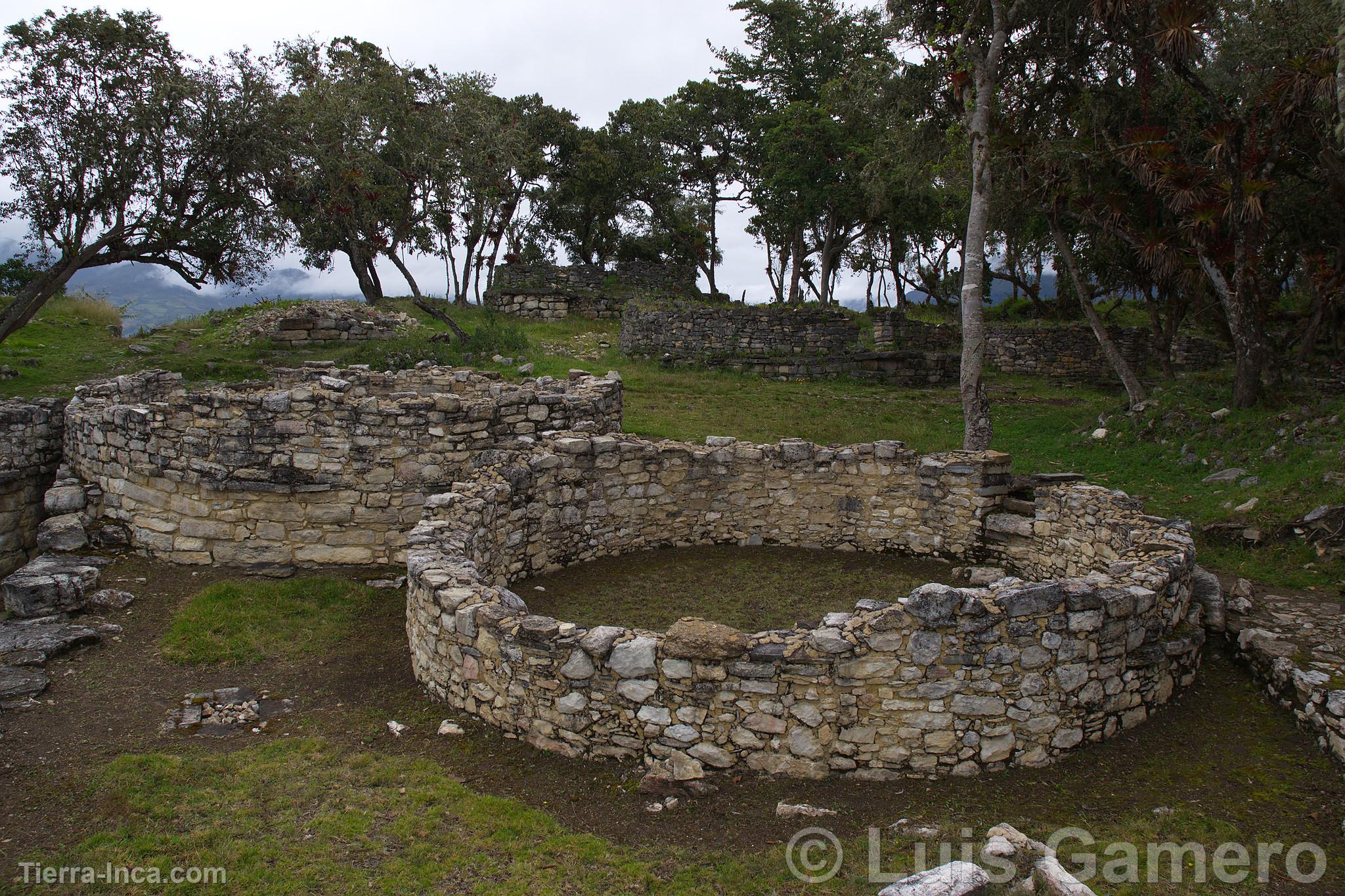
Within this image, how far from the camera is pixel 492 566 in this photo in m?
9.92

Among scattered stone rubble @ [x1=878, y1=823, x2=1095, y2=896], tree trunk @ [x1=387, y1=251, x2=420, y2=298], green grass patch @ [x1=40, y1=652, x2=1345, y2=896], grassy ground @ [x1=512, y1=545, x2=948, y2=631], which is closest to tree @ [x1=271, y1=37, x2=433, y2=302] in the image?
tree trunk @ [x1=387, y1=251, x2=420, y2=298]

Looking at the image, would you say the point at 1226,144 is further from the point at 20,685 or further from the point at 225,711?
the point at 20,685

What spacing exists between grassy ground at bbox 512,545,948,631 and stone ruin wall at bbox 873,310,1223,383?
1824 centimetres

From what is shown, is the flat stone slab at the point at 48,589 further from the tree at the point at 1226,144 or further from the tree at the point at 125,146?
the tree at the point at 1226,144

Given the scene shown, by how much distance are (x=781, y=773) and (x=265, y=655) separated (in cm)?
588

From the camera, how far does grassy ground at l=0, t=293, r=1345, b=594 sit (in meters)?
12.3

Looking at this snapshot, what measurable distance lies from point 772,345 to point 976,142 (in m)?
11.7

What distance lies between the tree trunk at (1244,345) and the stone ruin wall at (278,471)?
15537 millimetres

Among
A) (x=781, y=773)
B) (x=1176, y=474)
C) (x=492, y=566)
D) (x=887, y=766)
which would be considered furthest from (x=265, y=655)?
(x=1176, y=474)

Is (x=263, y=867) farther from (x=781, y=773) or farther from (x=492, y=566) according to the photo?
(x=492, y=566)

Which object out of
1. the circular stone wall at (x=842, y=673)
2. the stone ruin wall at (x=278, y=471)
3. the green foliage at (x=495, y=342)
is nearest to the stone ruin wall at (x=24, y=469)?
the stone ruin wall at (x=278, y=471)

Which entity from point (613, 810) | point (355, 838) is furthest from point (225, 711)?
point (613, 810)

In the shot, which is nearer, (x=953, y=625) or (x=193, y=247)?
(x=953, y=625)

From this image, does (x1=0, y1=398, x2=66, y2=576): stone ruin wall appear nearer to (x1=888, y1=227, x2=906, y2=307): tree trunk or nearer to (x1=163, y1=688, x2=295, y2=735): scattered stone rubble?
(x1=163, y1=688, x2=295, y2=735): scattered stone rubble
